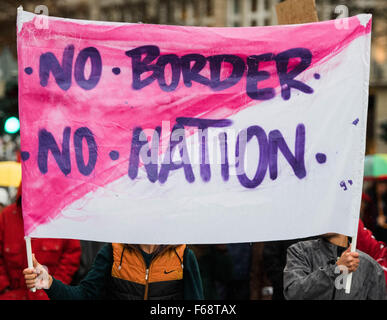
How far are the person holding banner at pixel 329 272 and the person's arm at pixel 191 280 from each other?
46 centimetres

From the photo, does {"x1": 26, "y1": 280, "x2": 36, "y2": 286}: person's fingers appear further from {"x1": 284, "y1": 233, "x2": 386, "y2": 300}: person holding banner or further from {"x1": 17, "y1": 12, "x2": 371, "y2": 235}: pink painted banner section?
{"x1": 284, "y1": 233, "x2": 386, "y2": 300}: person holding banner

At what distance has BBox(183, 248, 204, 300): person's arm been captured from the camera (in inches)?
115

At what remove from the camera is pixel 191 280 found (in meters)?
2.94

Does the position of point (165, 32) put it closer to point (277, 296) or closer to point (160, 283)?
point (160, 283)

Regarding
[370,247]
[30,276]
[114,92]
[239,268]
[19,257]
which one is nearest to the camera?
[30,276]

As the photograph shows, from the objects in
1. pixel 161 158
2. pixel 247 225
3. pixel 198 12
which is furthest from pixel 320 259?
pixel 198 12

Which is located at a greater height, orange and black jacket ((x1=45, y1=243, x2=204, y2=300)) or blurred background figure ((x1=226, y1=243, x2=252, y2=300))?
orange and black jacket ((x1=45, y1=243, x2=204, y2=300))

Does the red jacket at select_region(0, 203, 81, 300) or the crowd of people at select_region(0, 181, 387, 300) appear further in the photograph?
the red jacket at select_region(0, 203, 81, 300)

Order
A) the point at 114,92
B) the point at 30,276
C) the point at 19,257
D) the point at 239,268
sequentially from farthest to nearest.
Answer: the point at 239,268 < the point at 19,257 < the point at 114,92 < the point at 30,276

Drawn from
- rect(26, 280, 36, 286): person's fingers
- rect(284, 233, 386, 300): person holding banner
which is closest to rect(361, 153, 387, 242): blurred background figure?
rect(284, 233, 386, 300): person holding banner

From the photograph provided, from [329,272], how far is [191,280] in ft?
2.35

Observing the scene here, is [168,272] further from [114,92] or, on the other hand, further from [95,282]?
[114,92]

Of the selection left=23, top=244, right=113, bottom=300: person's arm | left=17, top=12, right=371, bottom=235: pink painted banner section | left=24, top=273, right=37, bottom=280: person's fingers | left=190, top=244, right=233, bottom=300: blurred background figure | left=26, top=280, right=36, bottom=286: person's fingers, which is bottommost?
left=190, top=244, right=233, bottom=300: blurred background figure

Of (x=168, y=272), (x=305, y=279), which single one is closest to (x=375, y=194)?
(x=305, y=279)
